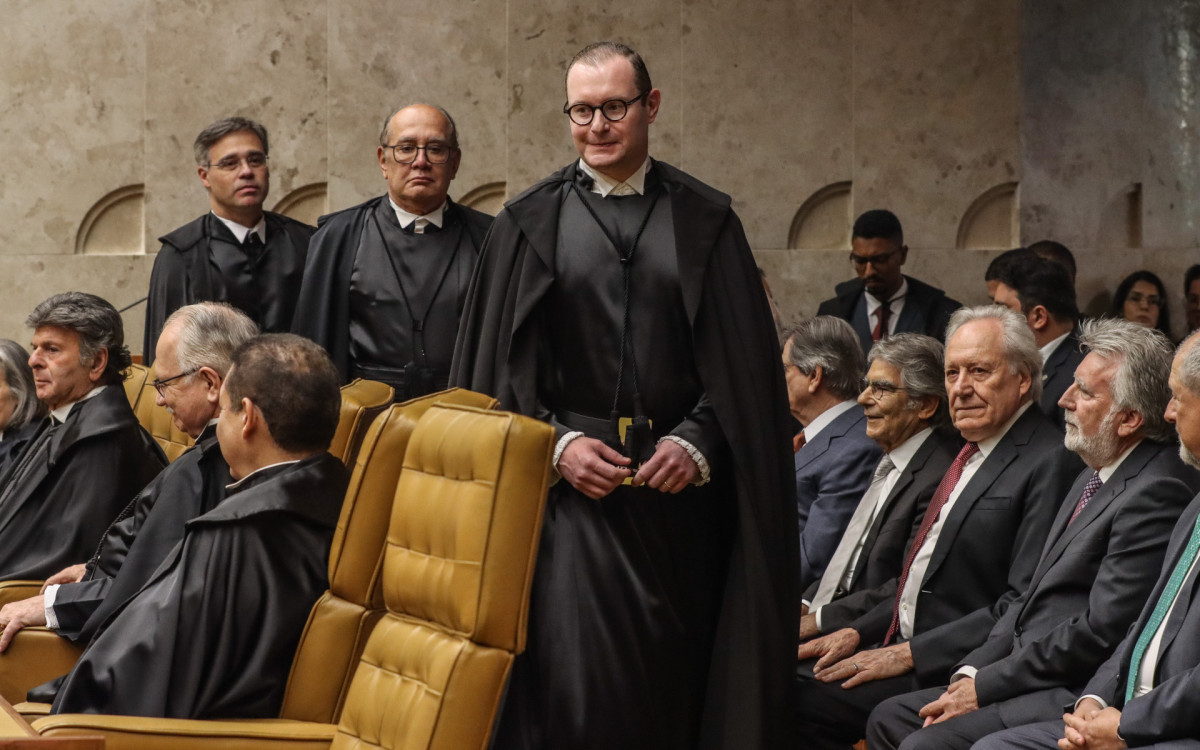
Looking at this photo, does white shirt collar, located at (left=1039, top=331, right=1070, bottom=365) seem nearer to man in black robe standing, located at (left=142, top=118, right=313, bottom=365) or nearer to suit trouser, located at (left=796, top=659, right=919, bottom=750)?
suit trouser, located at (left=796, top=659, right=919, bottom=750)

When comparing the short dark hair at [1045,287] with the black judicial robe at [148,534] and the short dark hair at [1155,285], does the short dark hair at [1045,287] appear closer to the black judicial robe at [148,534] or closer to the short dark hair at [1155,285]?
the short dark hair at [1155,285]

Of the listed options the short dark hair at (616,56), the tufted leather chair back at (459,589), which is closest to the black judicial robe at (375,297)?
the short dark hair at (616,56)

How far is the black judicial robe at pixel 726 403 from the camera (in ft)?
10.0

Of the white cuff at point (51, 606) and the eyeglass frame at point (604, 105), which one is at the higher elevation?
the eyeglass frame at point (604, 105)

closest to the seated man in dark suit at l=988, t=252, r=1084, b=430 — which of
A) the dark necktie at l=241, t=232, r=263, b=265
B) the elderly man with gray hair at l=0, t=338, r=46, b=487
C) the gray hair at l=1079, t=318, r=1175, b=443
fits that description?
the gray hair at l=1079, t=318, r=1175, b=443

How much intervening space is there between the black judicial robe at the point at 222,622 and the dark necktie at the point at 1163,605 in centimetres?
153

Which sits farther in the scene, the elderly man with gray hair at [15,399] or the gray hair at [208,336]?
the elderly man with gray hair at [15,399]

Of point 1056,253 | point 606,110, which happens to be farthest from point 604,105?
point 1056,253

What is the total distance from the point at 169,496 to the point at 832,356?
194 cm

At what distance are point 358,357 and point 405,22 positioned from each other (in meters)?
2.45

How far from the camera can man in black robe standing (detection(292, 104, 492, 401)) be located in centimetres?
440

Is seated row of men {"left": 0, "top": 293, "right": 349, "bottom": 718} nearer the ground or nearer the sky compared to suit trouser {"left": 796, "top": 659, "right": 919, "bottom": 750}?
nearer the sky

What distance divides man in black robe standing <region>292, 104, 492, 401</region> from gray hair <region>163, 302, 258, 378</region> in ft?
2.93

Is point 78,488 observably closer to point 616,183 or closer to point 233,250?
point 233,250
